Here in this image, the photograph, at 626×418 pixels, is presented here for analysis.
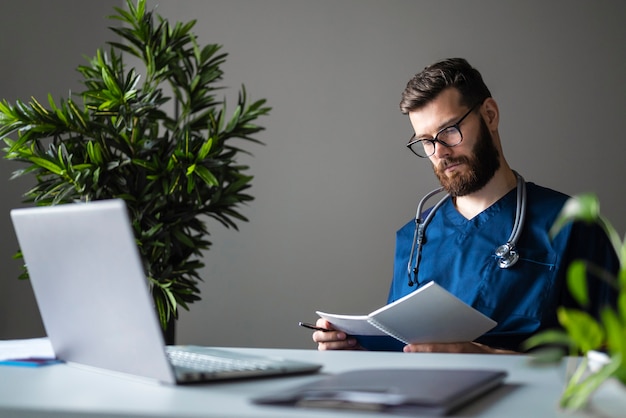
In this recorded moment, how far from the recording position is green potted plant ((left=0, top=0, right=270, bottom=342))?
2.64 meters

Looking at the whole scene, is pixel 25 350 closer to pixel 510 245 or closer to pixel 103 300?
pixel 103 300

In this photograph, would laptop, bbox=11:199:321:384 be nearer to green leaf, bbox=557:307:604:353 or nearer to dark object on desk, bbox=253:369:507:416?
dark object on desk, bbox=253:369:507:416

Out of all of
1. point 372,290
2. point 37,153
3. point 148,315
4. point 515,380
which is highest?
point 37,153

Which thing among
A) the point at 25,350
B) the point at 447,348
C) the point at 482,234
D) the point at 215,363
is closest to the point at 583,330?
the point at 215,363

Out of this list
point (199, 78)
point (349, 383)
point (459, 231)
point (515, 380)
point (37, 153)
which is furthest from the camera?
point (199, 78)

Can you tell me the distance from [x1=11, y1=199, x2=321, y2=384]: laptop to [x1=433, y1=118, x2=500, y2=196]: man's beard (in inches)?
44.2

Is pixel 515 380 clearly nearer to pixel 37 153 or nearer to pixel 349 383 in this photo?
pixel 349 383

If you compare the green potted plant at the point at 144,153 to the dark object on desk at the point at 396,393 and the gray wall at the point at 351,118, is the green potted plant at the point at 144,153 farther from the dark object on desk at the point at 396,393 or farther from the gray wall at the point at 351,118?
the dark object on desk at the point at 396,393

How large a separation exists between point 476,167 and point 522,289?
1.29 feet

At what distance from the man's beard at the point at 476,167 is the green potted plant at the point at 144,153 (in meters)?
0.88

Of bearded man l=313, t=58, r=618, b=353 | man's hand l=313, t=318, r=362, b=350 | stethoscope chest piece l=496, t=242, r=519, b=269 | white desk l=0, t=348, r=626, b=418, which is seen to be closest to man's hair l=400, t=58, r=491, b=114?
bearded man l=313, t=58, r=618, b=353

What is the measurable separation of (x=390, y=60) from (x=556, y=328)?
6.55 feet

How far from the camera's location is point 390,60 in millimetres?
3596

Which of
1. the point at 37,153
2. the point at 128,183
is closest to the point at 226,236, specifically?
the point at 128,183
